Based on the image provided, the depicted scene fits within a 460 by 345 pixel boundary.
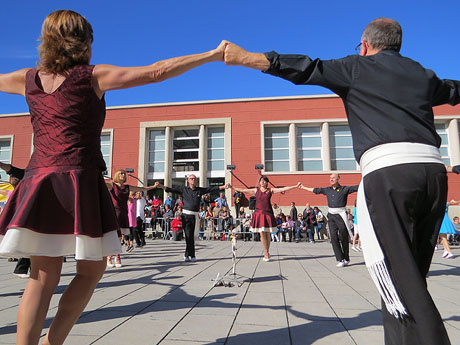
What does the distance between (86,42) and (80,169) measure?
732 mm

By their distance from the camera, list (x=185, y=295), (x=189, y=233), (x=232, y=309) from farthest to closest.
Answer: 1. (x=189, y=233)
2. (x=185, y=295)
3. (x=232, y=309)

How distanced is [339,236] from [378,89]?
6.60m

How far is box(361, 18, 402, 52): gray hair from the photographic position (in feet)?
6.76

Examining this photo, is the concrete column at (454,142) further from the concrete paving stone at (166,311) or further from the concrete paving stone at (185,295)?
the concrete paving stone at (166,311)

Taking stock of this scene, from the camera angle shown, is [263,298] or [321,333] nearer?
[321,333]

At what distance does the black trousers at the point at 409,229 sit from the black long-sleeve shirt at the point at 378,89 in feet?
0.69

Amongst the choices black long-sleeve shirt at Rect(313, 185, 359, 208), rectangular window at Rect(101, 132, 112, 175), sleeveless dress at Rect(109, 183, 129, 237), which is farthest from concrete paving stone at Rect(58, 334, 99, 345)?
rectangular window at Rect(101, 132, 112, 175)

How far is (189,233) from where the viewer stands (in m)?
8.62

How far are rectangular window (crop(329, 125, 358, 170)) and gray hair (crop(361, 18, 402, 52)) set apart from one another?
24380 millimetres

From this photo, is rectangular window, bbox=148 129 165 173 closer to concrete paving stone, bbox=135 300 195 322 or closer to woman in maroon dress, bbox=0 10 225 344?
concrete paving stone, bbox=135 300 195 322

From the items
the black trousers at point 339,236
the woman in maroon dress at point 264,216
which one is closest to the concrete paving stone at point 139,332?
the woman in maroon dress at point 264,216

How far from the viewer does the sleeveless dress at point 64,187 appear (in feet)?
5.30

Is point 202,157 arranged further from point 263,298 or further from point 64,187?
point 64,187

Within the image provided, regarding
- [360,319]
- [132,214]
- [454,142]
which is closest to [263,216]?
[132,214]
